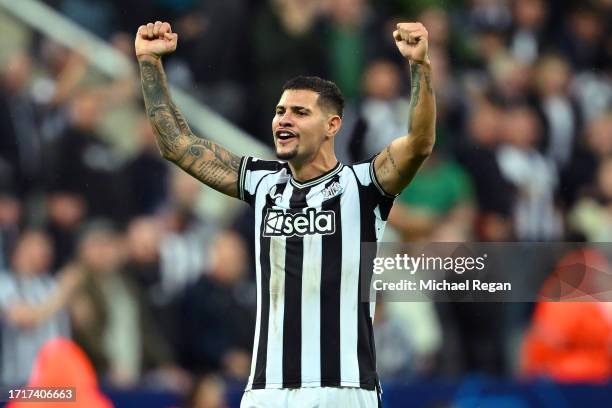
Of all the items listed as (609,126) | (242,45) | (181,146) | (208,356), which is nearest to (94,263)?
(208,356)

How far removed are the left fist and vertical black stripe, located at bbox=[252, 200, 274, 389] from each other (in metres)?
1.03

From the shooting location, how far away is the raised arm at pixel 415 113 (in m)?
6.19

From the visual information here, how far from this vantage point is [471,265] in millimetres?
9852

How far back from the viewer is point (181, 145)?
22.5ft

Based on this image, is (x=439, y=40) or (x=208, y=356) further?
(x=439, y=40)

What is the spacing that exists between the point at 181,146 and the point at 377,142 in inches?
172

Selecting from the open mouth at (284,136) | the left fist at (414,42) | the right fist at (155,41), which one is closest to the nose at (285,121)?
the open mouth at (284,136)

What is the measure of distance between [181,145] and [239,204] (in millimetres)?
4518

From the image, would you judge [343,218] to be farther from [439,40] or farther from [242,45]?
→ [439,40]

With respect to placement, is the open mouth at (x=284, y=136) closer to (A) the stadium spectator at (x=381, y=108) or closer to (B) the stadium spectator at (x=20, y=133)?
(A) the stadium spectator at (x=381, y=108)

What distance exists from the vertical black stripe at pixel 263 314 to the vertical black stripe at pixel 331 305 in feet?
0.86

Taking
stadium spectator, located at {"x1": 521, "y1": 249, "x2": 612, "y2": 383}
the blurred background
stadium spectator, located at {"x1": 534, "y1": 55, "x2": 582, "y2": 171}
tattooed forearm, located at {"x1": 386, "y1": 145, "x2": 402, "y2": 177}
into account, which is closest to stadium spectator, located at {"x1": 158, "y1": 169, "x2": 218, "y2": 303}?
the blurred background

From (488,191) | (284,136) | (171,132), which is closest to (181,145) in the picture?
(171,132)

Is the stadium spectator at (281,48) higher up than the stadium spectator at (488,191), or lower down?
higher up
